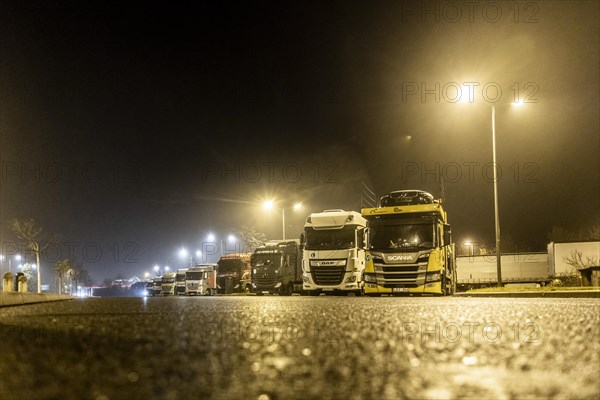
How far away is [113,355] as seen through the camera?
5465mm

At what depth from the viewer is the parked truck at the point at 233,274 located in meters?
44.9

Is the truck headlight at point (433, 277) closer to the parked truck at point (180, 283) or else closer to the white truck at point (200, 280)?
the white truck at point (200, 280)

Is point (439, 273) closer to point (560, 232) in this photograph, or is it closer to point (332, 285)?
point (332, 285)

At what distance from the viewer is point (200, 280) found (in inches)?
1917

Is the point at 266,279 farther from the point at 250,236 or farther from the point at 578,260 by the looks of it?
the point at 250,236

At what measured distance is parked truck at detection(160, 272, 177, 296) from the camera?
5512 centimetres

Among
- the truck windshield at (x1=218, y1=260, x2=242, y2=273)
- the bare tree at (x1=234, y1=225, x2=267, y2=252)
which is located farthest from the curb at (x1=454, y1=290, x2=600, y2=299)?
the bare tree at (x1=234, y1=225, x2=267, y2=252)

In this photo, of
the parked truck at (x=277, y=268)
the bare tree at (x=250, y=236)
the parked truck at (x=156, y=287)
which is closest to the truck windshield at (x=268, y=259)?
the parked truck at (x=277, y=268)

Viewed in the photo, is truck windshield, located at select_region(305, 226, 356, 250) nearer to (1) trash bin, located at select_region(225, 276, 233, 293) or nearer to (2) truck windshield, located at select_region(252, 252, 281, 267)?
(2) truck windshield, located at select_region(252, 252, 281, 267)

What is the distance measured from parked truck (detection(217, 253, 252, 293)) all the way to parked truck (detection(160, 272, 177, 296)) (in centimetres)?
972

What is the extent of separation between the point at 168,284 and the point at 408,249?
1426 inches

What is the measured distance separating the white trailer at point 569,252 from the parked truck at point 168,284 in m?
31.7

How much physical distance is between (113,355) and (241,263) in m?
41.7

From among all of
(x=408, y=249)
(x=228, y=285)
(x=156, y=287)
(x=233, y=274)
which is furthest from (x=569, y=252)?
(x=156, y=287)
